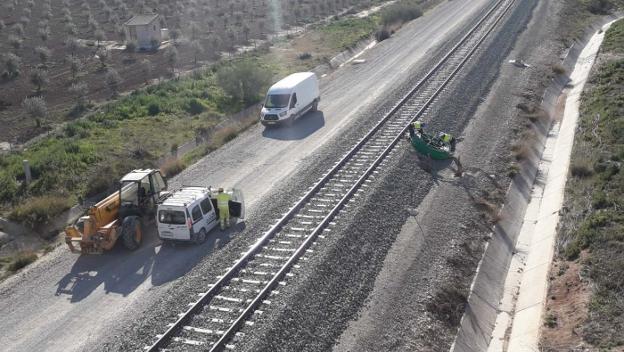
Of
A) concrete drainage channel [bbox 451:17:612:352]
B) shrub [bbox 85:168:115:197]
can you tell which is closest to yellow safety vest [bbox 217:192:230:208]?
shrub [bbox 85:168:115:197]

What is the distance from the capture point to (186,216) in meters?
18.1

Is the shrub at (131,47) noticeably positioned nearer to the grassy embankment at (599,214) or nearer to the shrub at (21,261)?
the grassy embankment at (599,214)

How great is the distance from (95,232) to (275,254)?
5406 mm

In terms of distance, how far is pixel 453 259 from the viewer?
17672 millimetres

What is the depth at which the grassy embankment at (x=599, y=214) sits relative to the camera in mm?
14367

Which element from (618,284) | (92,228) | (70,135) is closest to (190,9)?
(70,135)

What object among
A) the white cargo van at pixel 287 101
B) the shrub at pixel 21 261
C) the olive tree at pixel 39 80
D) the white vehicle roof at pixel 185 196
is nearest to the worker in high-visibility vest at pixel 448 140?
the white cargo van at pixel 287 101

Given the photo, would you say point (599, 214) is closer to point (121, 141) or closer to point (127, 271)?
point (127, 271)

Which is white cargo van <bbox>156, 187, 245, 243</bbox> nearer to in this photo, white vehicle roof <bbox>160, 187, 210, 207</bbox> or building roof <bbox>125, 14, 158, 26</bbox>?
white vehicle roof <bbox>160, 187, 210, 207</bbox>

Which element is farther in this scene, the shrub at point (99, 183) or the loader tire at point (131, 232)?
the shrub at point (99, 183)

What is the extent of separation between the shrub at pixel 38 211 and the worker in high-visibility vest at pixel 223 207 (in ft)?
21.0

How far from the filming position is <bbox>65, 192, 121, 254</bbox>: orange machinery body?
59.1 feet

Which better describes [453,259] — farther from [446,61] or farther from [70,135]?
[446,61]

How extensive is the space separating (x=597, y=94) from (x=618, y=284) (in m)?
20.2
